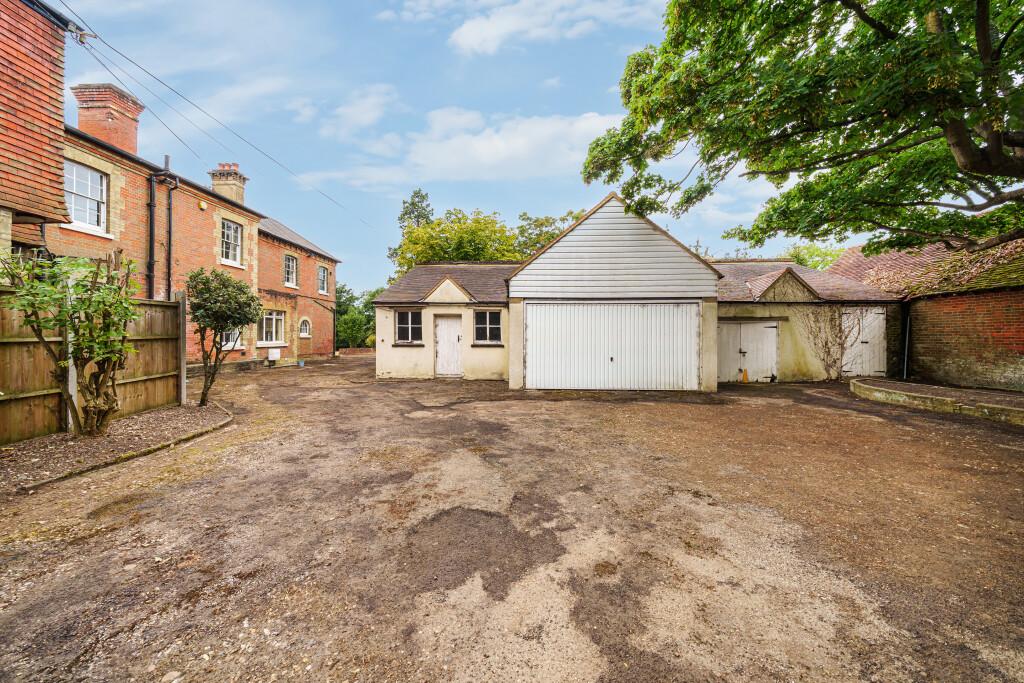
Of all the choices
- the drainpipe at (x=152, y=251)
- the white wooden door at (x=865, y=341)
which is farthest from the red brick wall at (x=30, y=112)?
the white wooden door at (x=865, y=341)

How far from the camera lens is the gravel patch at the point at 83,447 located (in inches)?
177

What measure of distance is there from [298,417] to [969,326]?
63.0 ft

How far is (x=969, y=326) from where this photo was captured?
1198cm

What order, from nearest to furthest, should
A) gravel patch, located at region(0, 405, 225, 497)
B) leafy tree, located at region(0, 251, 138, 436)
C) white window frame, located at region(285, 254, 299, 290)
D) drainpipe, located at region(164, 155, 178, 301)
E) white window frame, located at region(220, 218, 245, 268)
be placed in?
gravel patch, located at region(0, 405, 225, 497) → leafy tree, located at region(0, 251, 138, 436) → drainpipe, located at region(164, 155, 178, 301) → white window frame, located at region(220, 218, 245, 268) → white window frame, located at region(285, 254, 299, 290)

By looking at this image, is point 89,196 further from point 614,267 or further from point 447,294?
point 614,267

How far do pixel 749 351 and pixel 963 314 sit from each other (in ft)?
19.6

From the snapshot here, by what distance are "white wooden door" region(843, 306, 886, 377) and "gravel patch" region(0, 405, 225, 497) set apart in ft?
63.6

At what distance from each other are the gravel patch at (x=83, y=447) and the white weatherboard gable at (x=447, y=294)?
8.57 meters

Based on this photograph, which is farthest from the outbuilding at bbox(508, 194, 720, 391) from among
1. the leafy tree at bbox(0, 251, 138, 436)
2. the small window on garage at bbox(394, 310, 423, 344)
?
the leafy tree at bbox(0, 251, 138, 436)

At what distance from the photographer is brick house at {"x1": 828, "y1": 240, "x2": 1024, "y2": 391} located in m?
10.9

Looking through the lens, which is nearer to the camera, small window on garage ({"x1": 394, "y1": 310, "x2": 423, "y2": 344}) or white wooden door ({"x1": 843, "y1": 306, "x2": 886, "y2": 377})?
white wooden door ({"x1": 843, "y1": 306, "x2": 886, "y2": 377})

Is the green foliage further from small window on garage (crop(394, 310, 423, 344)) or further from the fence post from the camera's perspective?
the fence post

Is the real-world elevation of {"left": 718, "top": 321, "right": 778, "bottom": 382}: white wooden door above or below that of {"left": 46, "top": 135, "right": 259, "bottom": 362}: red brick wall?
below

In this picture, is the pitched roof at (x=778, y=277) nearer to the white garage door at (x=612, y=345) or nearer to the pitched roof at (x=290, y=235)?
the white garage door at (x=612, y=345)
